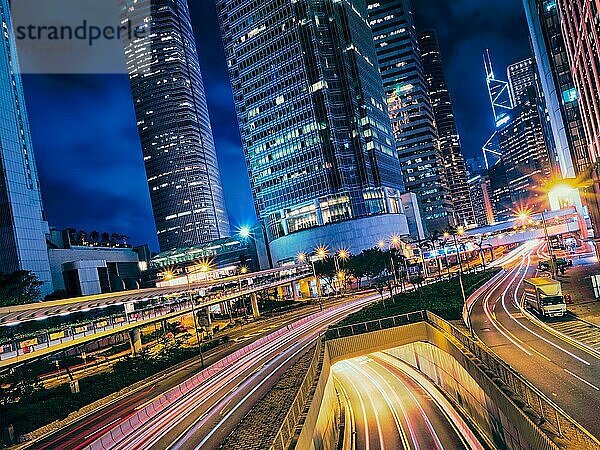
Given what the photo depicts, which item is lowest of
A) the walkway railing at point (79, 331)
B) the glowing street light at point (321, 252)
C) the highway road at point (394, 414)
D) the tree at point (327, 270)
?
the highway road at point (394, 414)

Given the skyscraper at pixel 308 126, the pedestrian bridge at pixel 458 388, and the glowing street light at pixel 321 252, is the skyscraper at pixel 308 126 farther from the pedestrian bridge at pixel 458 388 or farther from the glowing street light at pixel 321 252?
the pedestrian bridge at pixel 458 388

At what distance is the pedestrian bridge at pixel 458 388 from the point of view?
1884cm

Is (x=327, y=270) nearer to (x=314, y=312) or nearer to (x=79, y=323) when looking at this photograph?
(x=314, y=312)

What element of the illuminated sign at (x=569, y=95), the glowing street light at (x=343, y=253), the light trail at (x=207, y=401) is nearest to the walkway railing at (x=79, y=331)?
the light trail at (x=207, y=401)

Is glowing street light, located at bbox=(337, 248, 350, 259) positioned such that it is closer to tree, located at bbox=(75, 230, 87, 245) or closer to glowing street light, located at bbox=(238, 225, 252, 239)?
glowing street light, located at bbox=(238, 225, 252, 239)

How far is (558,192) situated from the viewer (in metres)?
157

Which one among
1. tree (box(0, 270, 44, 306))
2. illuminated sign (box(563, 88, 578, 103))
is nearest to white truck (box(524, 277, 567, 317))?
tree (box(0, 270, 44, 306))

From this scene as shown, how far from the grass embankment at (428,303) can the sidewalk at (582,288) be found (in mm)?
11793

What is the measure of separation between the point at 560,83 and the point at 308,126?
68.2 m

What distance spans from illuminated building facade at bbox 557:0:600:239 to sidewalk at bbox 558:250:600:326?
686 centimetres

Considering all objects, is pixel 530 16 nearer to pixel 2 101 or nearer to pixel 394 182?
pixel 394 182

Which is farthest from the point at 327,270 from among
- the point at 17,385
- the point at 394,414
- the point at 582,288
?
the point at 17,385

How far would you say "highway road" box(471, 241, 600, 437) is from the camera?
24523 millimetres

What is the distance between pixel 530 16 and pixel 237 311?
10694cm
